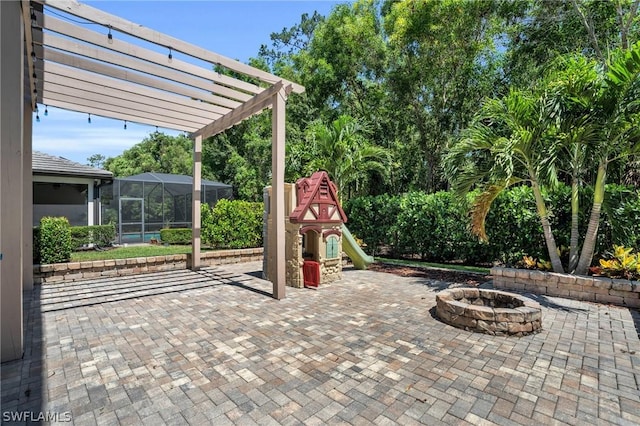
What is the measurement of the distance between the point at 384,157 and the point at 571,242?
24.4 feet

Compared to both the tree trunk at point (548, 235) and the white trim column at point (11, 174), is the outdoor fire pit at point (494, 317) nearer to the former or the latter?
the tree trunk at point (548, 235)

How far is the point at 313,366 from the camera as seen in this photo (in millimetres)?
3562

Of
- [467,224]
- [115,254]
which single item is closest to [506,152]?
[467,224]

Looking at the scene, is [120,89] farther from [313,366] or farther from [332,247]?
[313,366]

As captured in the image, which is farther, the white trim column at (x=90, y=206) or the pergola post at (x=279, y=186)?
the white trim column at (x=90, y=206)

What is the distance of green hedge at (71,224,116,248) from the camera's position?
12.2m

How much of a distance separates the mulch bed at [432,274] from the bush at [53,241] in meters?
8.27

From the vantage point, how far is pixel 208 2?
616 centimetres

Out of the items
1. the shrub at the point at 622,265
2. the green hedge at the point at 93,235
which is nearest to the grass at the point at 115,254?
the green hedge at the point at 93,235

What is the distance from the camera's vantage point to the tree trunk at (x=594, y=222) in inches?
253

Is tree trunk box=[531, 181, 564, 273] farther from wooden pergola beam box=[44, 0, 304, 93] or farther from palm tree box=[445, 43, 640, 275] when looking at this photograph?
wooden pergola beam box=[44, 0, 304, 93]

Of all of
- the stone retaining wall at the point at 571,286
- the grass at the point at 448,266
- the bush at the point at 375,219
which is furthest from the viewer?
the bush at the point at 375,219

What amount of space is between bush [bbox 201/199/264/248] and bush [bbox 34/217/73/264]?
428 cm

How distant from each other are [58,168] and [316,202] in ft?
40.6
